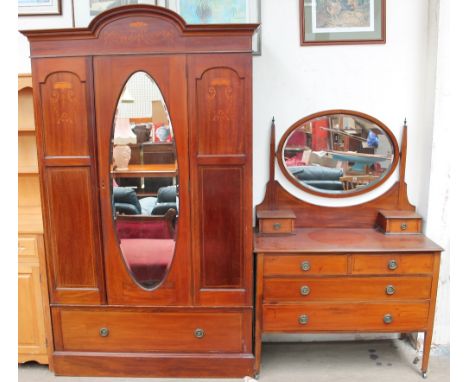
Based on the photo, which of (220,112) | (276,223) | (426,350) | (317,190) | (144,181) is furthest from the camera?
(317,190)

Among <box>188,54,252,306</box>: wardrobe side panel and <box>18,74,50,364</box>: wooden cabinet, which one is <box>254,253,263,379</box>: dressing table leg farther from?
<box>18,74,50,364</box>: wooden cabinet

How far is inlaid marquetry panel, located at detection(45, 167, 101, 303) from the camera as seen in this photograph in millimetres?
2121

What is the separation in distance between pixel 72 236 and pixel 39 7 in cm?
151

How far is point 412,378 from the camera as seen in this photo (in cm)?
228

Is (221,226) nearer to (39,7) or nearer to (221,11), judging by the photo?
(221,11)

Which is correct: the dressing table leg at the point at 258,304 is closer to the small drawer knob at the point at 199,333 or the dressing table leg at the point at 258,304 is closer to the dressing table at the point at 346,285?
the dressing table at the point at 346,285

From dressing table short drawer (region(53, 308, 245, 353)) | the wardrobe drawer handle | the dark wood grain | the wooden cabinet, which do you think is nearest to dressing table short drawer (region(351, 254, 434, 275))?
the wardrobe drawer handle

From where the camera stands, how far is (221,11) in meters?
2.41

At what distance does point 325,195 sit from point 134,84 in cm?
138

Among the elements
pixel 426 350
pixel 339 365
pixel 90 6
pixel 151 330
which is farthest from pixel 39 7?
pixel 426 350

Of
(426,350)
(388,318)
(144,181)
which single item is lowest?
(426,350)

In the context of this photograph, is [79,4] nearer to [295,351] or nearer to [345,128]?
[345,128]

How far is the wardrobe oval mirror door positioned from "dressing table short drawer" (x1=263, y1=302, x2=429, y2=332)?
0.72m

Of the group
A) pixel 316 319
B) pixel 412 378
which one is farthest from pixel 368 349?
pixel 316 319
